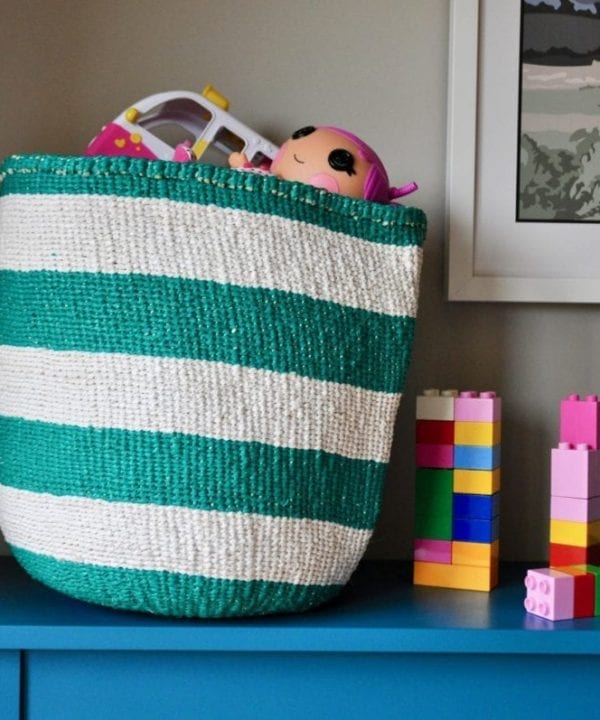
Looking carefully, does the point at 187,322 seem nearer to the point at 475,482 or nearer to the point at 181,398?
the point at 181,398

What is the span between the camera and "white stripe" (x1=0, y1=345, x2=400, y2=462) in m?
0.80

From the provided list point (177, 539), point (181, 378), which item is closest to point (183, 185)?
point (181, 378)

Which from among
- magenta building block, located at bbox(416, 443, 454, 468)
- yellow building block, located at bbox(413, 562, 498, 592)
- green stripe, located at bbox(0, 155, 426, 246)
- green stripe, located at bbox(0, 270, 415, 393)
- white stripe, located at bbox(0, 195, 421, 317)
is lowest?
yellow building block, located at bbox(413, 562, 498, 592)

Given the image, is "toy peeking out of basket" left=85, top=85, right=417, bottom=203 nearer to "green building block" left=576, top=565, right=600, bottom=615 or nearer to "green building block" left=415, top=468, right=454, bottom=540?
→ "green building block" left=415, top=468, right=454, bottom=540

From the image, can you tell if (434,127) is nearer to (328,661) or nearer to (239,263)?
(239,263)

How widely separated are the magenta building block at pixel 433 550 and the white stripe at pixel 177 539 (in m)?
0.18

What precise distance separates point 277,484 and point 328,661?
167 mm

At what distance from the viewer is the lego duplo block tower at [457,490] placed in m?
0.98

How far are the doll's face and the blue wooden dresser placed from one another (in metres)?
0.40

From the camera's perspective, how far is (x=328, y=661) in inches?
33.9

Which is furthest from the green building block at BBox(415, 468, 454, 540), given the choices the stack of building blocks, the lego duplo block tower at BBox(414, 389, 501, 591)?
the stack of building blocks

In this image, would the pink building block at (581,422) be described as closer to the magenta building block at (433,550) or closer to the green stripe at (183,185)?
the magenta building block at (433,550)

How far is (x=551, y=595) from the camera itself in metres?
0.89

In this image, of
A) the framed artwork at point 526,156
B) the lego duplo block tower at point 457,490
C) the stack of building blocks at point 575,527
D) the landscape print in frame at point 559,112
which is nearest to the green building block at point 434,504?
the lego duplo block tower at point 457,490
